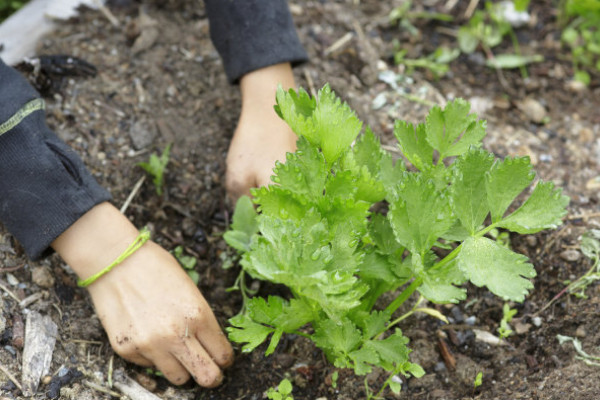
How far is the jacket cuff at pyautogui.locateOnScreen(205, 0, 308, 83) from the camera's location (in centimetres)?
202

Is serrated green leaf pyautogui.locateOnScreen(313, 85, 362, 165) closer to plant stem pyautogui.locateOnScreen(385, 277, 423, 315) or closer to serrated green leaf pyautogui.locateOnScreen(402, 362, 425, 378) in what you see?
plant stem pyautogui.locateOnScreen(385, 277, 423, 315)

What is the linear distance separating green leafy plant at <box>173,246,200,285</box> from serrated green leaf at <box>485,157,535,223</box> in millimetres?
1014

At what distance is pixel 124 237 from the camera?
1.74 m

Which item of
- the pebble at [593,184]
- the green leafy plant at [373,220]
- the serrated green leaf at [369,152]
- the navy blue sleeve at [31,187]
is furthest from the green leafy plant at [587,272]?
the navy blue sleeve at [31,187]

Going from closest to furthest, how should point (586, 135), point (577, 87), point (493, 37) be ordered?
1. point (586, 135)
2. point (577, 87)
3. point (493, 37)

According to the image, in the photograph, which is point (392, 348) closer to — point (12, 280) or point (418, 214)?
point (418, 214)

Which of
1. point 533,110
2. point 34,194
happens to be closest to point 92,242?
point 34,194

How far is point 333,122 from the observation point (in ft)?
4.30

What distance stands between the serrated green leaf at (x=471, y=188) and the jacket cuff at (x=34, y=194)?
105 cm

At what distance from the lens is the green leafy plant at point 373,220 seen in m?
1.21

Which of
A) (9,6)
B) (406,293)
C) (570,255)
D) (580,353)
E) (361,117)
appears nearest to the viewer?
(406,293)

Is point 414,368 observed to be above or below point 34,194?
below

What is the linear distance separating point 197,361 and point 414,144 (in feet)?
2.76

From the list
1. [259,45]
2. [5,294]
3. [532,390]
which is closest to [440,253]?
[532,390]
